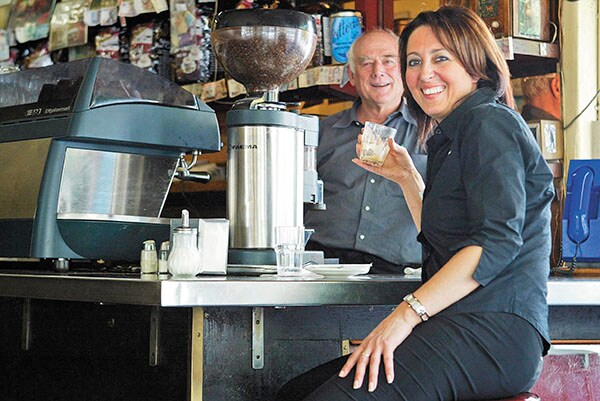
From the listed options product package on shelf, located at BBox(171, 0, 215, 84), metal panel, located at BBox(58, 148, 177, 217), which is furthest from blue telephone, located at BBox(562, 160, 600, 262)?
product package on shelf, located at BBox(171, 0, 215, 84)

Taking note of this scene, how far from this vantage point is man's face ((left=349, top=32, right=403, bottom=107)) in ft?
14.1

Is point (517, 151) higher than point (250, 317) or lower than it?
higher

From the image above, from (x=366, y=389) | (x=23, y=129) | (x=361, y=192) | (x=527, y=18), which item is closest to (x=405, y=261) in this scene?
(x=361, y=192)

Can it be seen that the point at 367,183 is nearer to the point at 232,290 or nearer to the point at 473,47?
the point at 473,47

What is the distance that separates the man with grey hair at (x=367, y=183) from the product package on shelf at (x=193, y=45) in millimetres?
1082

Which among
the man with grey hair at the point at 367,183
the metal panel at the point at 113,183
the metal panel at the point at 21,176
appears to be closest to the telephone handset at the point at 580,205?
the man with grey hair at the point at 367,183

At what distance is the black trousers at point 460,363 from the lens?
2.09 metres

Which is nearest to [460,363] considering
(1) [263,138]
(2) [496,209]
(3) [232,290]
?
(2) [496,209]

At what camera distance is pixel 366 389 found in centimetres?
210

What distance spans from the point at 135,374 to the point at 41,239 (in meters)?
0.48

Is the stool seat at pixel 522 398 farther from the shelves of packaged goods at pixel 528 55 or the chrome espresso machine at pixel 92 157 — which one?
the shelves of packaged goods at pixel 528 55

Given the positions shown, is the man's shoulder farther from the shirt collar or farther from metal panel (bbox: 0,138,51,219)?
metal panel (bbox: 0,138,51,219)

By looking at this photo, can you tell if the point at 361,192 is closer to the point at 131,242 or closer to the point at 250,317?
the point at 131,242

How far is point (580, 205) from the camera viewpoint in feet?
11.4
